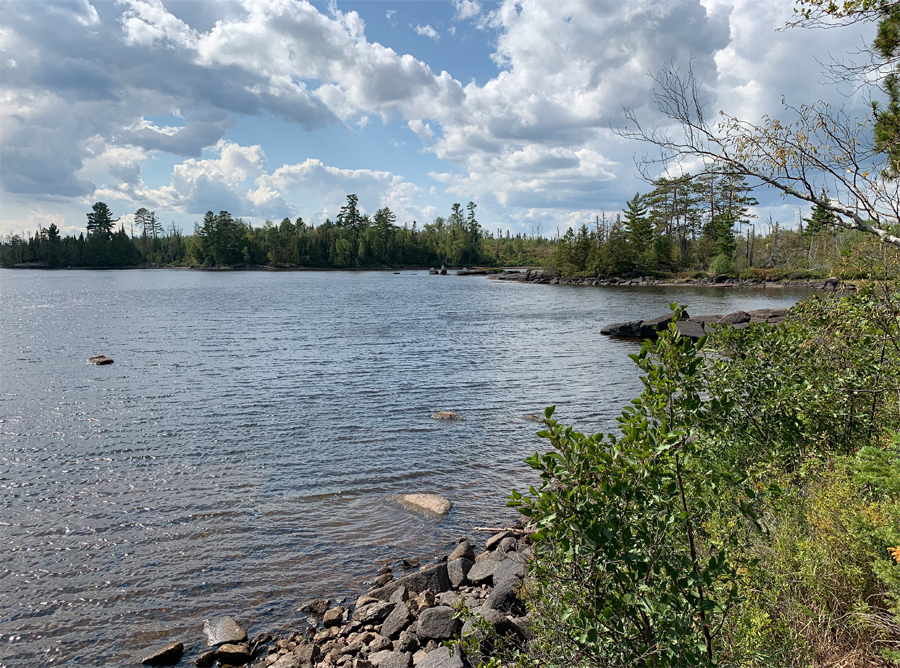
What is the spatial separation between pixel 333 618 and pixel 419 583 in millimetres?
1297

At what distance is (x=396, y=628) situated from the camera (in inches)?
273

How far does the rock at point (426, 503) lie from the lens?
10547 mm

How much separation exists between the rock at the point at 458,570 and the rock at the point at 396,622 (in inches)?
44.3

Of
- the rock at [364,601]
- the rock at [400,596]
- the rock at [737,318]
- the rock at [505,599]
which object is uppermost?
the rock at [737,318]

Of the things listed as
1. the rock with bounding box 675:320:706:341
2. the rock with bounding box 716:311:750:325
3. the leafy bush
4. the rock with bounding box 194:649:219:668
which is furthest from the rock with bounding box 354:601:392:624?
the rock with bounding box 716:311:750:325

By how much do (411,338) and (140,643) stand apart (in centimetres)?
2572

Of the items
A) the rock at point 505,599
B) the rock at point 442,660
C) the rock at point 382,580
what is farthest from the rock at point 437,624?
the rock at point 382,580

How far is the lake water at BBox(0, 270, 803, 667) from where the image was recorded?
786cm

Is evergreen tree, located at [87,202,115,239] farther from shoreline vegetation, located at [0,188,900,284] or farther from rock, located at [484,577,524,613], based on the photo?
rock, located at [484,577,524,613]

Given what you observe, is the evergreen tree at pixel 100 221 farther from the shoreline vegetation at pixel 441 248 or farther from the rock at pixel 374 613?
the rock at pixel 374 613

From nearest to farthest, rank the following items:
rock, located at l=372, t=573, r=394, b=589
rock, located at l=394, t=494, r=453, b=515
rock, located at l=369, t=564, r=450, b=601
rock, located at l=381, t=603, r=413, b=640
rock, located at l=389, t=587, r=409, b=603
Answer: rock, located at l=381, t=603, r=413, b=640 → rock, located at l=389, t=587, r=409, b=603 → rock, located at l=369, t=564, r=450, b=601 → rock, located at l=372, t=573, r=394, b=589 → rock, located at l=394, t=494, r=453, b=515

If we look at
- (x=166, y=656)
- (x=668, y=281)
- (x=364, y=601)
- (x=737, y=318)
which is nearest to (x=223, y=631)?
(x=166, y=656)

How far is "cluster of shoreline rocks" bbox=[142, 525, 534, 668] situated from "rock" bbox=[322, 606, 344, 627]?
12 millimetres

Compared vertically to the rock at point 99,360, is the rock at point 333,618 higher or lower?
lower
